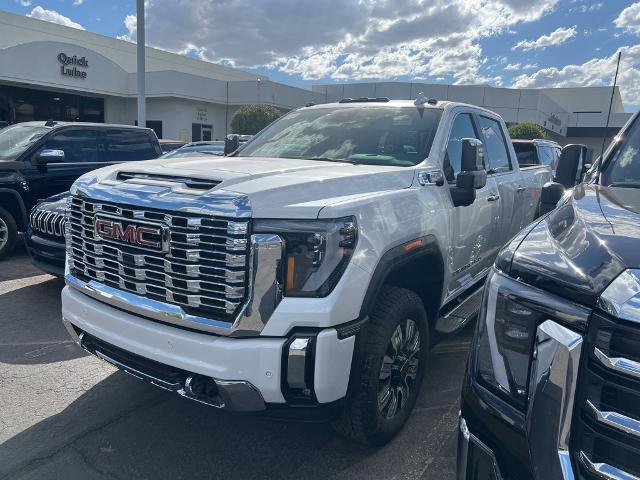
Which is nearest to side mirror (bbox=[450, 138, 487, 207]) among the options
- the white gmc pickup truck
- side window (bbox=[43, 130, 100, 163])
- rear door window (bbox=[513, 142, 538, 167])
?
the white gmc pickup truck

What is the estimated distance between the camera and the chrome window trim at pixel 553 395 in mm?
1416

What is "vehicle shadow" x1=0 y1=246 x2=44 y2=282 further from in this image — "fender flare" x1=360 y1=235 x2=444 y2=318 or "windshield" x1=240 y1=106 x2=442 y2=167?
"fender flare" x1=360 y1=235 x2=444 y2=318

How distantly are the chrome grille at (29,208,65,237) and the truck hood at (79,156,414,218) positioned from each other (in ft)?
8.58

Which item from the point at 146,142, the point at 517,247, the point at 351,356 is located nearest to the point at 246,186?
the point at 351,356

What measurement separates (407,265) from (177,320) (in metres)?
1.38

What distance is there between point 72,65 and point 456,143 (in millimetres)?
28928

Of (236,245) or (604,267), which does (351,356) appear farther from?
(604,267)

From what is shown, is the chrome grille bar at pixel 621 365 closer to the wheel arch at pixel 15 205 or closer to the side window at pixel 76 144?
the wheel arch at pixel 15 205

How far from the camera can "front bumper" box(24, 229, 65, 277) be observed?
534 cm

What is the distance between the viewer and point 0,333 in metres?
4.63

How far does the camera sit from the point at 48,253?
542 centimetres

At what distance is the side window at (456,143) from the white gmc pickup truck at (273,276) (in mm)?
244

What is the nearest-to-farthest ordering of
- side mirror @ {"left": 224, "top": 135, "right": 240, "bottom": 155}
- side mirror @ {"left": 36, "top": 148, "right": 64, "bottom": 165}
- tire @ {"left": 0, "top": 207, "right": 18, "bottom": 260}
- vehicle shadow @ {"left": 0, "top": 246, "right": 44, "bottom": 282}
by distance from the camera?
1. side mirror @ {"left": 224, "top": 135, "right": 240, "bottom": 155}
2. vehicle shadow @ {"left": 0, "top": 246, "right": 44, "bottom": 282}
3. side mirror @ {"left": 36, "top": 148, "right": 64, "bottom": 165}
4. tire @ {"left": 0, "top": 207, "right": 18, "bottom": 260}

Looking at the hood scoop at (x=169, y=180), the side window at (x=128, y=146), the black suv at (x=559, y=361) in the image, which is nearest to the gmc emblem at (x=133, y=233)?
the hood scoop at (x=169, y=180)
